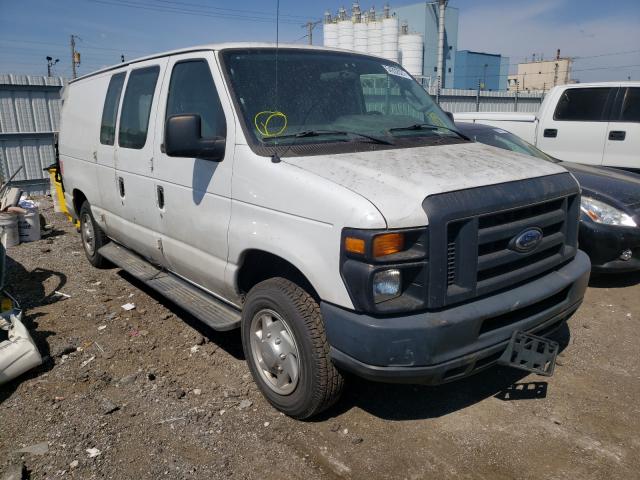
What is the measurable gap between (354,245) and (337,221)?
0.51ft

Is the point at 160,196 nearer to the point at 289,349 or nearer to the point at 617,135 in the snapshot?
the point at 289,349

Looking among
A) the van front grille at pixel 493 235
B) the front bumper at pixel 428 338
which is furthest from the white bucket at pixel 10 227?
the van front grille at pixel 493 235

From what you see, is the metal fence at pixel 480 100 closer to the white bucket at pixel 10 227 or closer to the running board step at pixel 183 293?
the white bucket at pixel 10 227

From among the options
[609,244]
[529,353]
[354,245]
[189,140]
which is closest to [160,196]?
[189,140]

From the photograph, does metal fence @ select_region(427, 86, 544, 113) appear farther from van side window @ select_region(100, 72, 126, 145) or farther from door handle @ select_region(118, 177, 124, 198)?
door handle @ select_region(118, 177, 124, 198)

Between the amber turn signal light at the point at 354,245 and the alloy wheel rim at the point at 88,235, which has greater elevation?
the amber turn signal light at the point at 354,245

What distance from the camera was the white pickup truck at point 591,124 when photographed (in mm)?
7922

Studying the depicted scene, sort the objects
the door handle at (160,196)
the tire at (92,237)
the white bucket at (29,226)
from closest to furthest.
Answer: the door handle at (160,196) < the tire at (92,237) < the white bucket at (29,226)

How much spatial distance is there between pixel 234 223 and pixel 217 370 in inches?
48.0

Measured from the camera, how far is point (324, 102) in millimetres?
3484

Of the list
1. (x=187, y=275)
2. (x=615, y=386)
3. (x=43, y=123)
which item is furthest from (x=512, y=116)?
(x=43, y=123)

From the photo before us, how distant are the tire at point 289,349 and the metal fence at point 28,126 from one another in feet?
34.5

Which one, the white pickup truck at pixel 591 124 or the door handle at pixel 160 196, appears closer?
the door handle at pixel 160 196

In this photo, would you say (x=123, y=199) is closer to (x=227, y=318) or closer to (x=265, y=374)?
(x=227, y=318)
